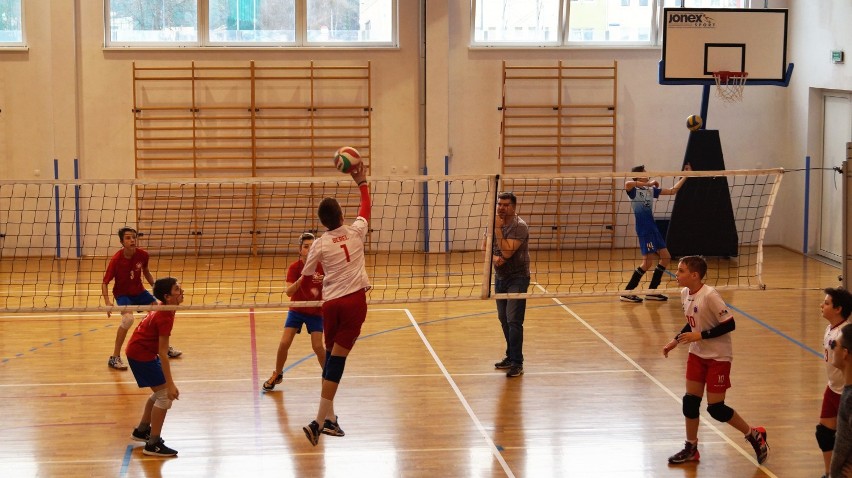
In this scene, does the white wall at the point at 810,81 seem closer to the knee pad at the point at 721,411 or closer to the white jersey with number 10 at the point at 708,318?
the white jersey with number 10 at the point at 708,318

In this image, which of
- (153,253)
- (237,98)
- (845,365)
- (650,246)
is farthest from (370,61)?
(845,365)

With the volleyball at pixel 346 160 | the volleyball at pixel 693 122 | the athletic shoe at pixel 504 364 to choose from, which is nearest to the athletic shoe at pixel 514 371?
the athletic shoe at pixel 504 364

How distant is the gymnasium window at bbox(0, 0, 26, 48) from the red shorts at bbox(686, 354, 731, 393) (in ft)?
45.9

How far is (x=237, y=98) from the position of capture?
1764 cm

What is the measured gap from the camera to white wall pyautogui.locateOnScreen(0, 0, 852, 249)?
1728cm

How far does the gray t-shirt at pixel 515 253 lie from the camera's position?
950 centimetres

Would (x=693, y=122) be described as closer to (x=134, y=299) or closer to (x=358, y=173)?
(x=134, y=299)

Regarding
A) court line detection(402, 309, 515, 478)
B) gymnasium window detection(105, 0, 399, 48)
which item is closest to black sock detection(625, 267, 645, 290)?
court line detection(402, 309, 515, 478)

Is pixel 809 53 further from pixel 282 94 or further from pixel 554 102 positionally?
pixel 282 94

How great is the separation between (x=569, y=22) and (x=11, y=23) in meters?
9.65

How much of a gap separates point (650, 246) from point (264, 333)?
501cm

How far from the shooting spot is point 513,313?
9711 mm

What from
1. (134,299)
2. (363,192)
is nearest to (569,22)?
(134,299)

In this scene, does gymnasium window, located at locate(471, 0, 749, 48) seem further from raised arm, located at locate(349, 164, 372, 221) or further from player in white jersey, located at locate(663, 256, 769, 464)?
player in white jersey, located at locate(663, 256, 769, 464)
